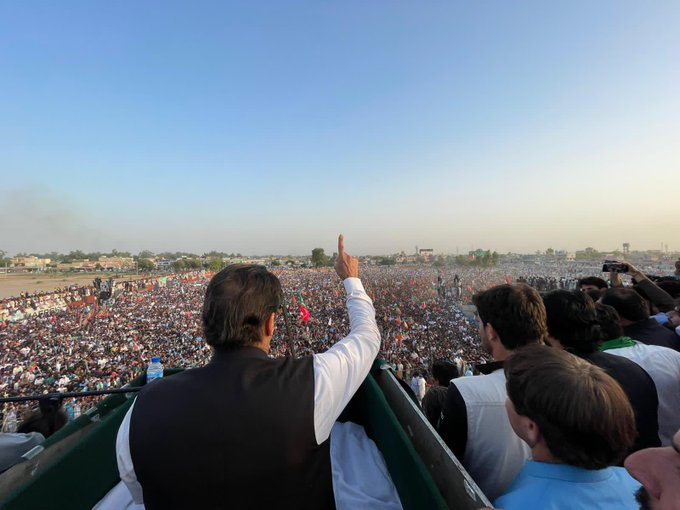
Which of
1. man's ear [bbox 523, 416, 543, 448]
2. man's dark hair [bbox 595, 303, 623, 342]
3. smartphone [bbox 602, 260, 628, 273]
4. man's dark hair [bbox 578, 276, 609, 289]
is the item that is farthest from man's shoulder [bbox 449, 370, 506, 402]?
man's dark hair [bbox 578, 276, 609, 289]

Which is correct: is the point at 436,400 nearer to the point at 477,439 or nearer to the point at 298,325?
the point at 477,439

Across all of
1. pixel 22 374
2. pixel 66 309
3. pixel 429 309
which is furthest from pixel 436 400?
pixel 66 309

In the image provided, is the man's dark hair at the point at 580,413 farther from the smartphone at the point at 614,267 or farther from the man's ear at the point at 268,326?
the smartphone at the point at 614,267

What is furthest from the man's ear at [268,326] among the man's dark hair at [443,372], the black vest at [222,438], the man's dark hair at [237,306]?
the man's dark hair at [443,372]

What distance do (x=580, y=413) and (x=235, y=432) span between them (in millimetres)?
905

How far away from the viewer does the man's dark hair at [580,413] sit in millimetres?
775

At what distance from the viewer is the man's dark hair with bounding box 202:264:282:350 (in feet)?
3.43

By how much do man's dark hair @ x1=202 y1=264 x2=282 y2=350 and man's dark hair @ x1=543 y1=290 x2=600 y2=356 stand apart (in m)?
1.61

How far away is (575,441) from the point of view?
2.61 ft

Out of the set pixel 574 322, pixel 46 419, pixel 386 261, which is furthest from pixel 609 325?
pixel 386 261

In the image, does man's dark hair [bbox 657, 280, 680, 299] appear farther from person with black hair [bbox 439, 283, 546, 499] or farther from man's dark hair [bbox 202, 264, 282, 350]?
man's dark hair [bbox 202, 264, 282, 350]

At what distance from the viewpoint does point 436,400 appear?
1770 millimetres

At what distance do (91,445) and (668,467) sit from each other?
7.57 ft

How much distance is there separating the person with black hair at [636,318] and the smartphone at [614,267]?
1254 millimetres
